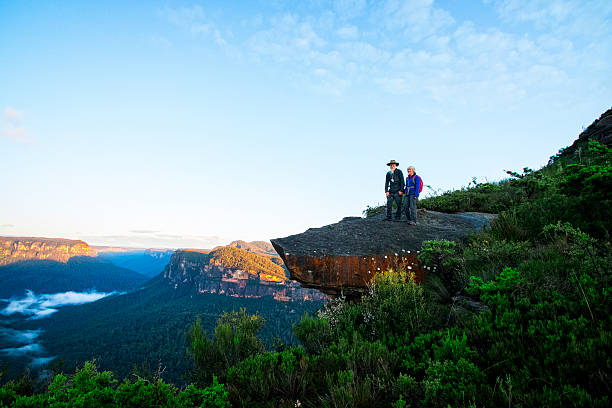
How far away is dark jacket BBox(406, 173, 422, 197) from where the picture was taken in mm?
9562

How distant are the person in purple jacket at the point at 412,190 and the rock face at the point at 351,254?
78cm

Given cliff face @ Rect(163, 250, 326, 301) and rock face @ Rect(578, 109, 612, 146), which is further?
cliff face @ Rect(163, 250, 326, 301)

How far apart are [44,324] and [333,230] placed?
206268 millimetres

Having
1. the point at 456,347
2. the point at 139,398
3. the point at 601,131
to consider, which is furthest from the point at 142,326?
the point at 601,131

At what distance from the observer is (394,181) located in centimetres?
1020

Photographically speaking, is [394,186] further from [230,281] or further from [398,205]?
[230,281]

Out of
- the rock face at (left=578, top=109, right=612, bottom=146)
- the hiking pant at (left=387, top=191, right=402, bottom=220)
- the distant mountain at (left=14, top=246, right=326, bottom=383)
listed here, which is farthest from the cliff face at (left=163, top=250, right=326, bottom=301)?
the hiking pant at (left=387, top=191, right=402, bottom=220)

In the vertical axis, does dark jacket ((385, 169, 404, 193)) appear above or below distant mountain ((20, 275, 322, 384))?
above

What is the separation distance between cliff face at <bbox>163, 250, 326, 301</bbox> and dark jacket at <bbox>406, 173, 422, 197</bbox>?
125 m

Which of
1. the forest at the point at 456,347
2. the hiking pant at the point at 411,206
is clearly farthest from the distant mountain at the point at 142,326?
the forest at the point at 456,347

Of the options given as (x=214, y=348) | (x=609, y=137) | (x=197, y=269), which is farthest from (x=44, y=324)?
(x=609, y=137)

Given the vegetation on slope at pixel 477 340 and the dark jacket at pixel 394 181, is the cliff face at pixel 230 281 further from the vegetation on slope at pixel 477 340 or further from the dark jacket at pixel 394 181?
the vegetation on slope at pixel 477 340

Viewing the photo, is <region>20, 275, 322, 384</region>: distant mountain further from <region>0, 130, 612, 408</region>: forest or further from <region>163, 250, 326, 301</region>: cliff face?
<region>0, 130, 612, 408</region>: forest

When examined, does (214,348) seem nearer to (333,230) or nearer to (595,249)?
(333,230)
